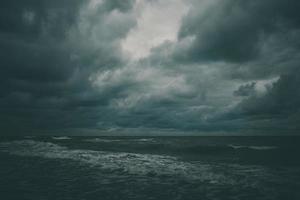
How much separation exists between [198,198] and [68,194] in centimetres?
778

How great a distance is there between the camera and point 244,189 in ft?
49.8

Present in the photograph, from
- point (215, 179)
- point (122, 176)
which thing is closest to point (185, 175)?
point (215, 179)

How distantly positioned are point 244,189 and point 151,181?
6664 mm

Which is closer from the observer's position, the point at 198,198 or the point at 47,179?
the point at 198,198

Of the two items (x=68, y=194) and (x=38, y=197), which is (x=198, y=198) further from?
(x=38, y=197)

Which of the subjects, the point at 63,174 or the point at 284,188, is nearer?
the point at 284,188

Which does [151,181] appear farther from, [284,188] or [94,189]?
[284,188]

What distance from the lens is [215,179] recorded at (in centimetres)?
1794

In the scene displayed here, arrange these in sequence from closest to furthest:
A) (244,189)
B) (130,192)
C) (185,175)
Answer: (130,192) < (244,189) < (185,175)

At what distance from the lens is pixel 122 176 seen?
18859 millimetres

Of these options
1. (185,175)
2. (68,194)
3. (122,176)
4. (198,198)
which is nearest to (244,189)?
(198,198)

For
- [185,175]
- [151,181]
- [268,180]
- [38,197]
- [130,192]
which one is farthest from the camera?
[185,175]

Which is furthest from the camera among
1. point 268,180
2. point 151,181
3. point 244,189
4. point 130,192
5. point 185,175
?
point 185,175

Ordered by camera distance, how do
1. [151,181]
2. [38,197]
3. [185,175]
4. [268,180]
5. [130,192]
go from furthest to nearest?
[185,175], [268,180], [151,181], [130,192], [38,197]
